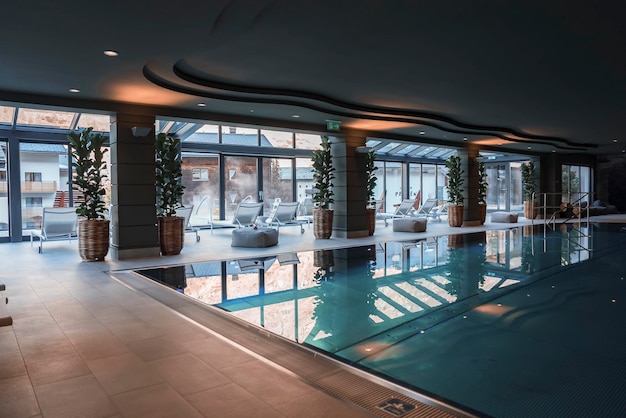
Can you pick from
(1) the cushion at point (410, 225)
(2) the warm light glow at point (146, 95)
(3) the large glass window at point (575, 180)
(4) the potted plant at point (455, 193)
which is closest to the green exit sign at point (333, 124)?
(2) the warm light glow at point (146, 95)

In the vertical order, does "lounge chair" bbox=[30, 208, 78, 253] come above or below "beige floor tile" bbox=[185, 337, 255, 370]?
above

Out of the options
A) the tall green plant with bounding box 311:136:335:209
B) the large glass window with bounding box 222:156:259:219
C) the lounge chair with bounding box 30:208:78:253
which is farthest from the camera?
the large glass window with bounding box 222:156:259:219

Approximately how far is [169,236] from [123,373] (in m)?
5.77

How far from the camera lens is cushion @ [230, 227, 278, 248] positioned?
9.40 m

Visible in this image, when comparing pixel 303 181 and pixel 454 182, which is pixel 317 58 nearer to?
pixel 454 182

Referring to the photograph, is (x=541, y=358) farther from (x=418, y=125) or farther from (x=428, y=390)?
(x=418, y=125)

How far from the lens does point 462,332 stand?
3.96 meters

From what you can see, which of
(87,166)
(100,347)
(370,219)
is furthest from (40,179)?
(100,347)

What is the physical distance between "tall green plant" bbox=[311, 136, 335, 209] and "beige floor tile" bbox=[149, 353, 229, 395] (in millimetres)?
8210

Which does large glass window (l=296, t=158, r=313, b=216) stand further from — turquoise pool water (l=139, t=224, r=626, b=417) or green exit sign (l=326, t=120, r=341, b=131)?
turquoise pool water (l=139, t=224, r=626, b=417)

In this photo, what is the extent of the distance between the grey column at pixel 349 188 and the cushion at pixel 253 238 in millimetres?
2346

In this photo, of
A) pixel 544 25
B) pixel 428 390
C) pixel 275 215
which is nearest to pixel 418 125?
pixel 275 215

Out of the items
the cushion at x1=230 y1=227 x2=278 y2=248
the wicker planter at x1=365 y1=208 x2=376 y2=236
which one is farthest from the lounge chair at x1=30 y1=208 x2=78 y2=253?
the wicker planter at x1=365 y1=208 x2=376 y2=236

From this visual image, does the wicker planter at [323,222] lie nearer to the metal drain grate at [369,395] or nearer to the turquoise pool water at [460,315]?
the turquoise pool water at [460,315]
